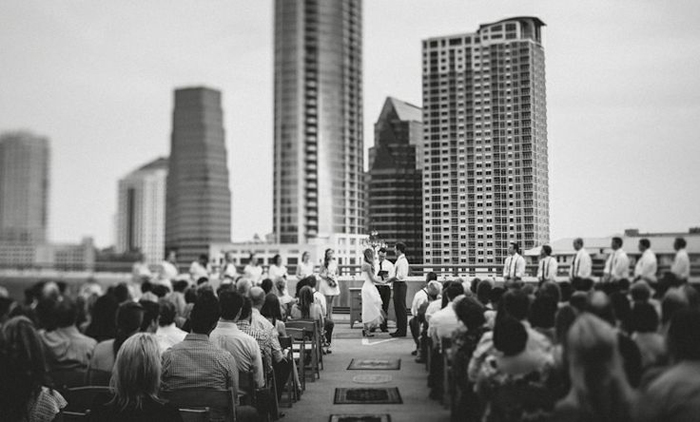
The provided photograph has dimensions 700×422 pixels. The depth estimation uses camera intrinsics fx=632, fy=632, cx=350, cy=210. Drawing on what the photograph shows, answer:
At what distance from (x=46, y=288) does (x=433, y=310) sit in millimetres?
5362

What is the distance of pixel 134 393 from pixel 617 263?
26.2 feet

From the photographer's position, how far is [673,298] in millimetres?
4070

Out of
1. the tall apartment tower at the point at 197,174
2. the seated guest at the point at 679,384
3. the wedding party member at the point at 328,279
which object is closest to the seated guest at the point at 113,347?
the seated guest at the point at 679,384

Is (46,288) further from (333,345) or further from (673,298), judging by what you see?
(673,298)

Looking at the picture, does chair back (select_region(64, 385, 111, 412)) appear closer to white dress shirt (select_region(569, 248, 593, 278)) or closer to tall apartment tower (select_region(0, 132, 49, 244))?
tall apartment tower (select_region(0, 132, 49, 244))

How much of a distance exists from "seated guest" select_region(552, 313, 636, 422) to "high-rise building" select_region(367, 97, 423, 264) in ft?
49.3

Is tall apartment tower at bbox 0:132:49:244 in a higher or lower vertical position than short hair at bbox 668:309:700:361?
higher

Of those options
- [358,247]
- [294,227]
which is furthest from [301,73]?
[358,247]

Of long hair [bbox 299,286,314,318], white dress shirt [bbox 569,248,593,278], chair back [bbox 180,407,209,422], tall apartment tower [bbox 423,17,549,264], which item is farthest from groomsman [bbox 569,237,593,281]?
chair back [bbox 180,407,209,422]

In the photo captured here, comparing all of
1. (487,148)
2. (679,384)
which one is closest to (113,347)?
(679,384)

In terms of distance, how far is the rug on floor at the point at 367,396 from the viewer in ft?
19.2

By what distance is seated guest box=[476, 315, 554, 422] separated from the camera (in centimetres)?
316

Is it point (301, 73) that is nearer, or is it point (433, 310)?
point (433, 310)

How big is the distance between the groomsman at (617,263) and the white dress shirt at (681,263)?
0.66 metres
